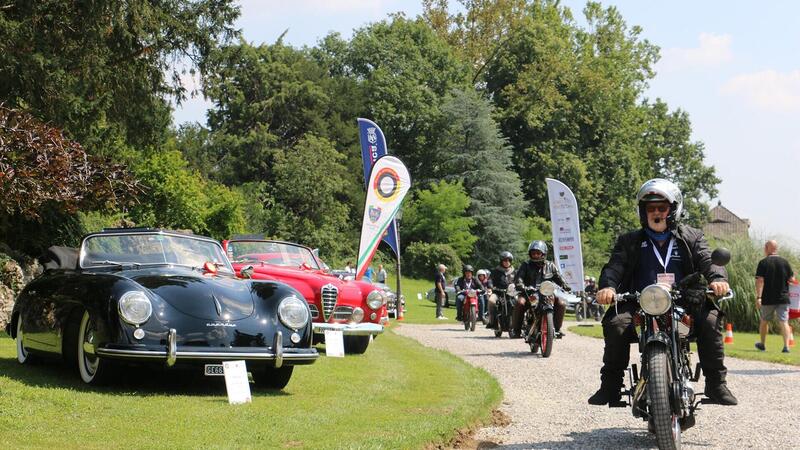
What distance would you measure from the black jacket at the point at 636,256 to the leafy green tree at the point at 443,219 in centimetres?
5238

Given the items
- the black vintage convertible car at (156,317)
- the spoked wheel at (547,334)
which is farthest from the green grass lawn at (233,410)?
the spoked wheel at (547,334)

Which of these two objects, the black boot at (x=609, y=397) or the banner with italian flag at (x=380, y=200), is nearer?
the black boot at (x=609, y=397)

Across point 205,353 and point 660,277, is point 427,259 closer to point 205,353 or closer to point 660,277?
point 205,353

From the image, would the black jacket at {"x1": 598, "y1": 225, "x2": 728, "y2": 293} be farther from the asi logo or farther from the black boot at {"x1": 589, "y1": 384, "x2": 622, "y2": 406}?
the asi logo

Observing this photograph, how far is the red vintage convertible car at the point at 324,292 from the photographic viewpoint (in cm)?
1475

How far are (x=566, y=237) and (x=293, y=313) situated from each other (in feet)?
67.6

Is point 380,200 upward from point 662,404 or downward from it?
upward

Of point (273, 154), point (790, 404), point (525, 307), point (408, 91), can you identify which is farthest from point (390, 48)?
point (790, 404)

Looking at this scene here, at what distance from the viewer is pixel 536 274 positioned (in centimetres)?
1816

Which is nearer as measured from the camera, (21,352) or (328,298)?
(21,352)

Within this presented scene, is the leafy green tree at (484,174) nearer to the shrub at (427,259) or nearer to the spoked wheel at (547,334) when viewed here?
the shrub at (427,259)

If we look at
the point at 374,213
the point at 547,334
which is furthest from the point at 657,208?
the point at 374,213

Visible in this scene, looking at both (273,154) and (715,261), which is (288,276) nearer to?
(715,261)

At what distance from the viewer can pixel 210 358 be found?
895 cm
